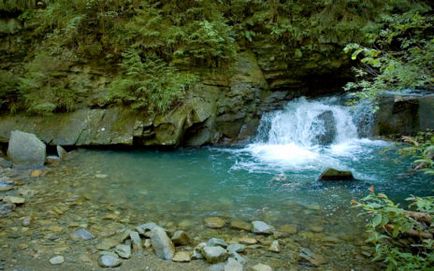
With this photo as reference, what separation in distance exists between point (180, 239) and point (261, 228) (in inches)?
42.3

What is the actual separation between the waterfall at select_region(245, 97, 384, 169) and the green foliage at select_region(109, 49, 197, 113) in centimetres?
233

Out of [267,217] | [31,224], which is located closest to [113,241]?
[31,224]

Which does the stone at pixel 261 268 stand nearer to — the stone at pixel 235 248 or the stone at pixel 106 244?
the stone at pixel 235 248

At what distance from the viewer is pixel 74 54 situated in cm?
932

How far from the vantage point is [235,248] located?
4.07 metres

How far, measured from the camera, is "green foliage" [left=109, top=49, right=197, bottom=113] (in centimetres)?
850

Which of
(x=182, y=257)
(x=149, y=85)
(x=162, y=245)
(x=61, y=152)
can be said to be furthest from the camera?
(x=149, y=85)

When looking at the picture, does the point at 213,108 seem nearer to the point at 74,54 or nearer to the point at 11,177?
the point at 74,54

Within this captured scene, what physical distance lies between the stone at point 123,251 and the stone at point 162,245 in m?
0.29

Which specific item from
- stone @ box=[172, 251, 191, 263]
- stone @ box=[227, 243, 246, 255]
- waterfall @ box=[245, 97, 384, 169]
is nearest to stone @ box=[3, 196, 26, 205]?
stone @ box=[172, 251, 191, 263]

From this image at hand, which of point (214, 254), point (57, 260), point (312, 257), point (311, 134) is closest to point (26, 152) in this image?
point (57, 260)

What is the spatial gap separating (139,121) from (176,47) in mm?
2174

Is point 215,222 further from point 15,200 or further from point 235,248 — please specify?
point 15,200

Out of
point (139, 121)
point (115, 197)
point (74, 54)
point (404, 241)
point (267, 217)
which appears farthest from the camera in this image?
point (74, 54)
